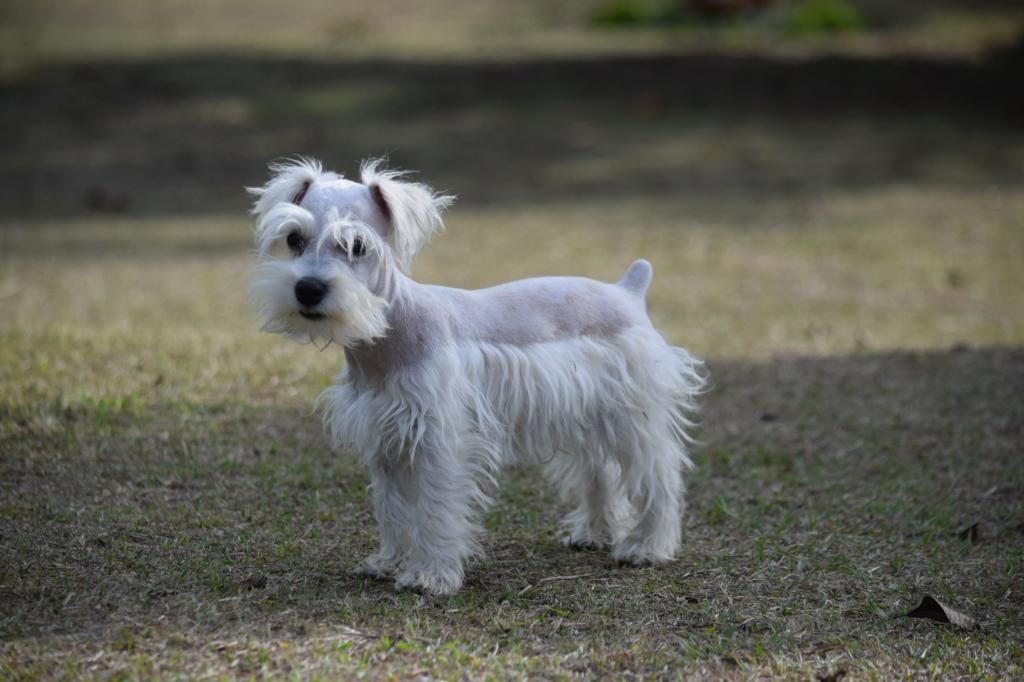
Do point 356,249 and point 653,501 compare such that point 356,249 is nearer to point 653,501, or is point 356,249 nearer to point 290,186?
point 290,186

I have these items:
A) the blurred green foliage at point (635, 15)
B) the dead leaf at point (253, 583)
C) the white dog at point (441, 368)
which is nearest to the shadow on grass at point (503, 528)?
the dead leaf at point (253, 583)

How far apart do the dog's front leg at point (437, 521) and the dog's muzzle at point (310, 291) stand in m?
0.64

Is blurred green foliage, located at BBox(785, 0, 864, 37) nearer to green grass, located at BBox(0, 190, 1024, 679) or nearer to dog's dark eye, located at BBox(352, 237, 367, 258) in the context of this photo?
green grass, located at BBox(0, 190, 1024, 679)

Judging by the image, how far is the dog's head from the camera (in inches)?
146

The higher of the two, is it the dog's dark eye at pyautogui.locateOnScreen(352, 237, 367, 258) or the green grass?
the dog's dark eye at pyautogui.locateOnScreen(352, 237, 367, 258)

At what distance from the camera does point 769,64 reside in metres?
17.5

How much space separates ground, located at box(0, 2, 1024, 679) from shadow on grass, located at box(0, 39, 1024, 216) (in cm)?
6

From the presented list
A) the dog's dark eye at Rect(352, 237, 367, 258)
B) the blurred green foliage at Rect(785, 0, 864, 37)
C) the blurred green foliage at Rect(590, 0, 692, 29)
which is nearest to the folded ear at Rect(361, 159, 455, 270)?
the dog's dark eye at Rect(352, 237, 367, 258)

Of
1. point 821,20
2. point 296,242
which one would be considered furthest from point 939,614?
point 821,20

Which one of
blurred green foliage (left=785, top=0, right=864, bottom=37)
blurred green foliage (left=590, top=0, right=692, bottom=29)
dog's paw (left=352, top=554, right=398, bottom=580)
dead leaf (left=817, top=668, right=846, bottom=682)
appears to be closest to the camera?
dead leaf (left=817, top=668, right=846, bottom=682)

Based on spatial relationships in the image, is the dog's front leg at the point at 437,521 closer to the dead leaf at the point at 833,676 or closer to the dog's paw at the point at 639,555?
the dog's paw at the point at 639,555

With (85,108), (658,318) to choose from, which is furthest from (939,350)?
(85,108)

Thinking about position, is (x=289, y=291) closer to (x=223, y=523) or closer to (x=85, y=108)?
(x=223, y=523)

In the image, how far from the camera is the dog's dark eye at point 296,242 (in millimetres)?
3846
